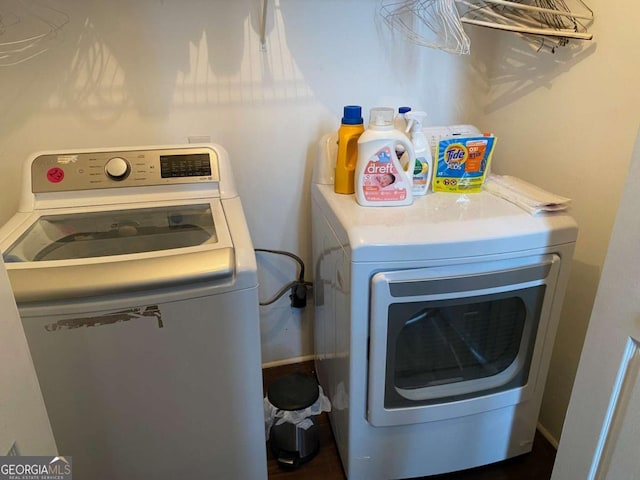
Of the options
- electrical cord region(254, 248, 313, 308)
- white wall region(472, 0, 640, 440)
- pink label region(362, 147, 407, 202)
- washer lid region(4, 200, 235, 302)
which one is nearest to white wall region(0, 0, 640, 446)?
white wall region(472, 0, 640, 440)

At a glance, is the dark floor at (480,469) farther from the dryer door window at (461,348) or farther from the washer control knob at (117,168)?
the washer control knob at (117,168)

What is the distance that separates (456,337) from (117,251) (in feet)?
3.17

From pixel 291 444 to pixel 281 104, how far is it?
1176 mm

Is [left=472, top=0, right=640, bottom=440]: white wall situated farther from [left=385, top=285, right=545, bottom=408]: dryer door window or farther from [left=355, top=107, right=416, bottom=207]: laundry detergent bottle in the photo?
[left=355, top=107, right=416, bottom=207]: laundry detergent bottle

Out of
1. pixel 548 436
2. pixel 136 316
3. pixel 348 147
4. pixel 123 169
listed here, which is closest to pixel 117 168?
pixel 123 169

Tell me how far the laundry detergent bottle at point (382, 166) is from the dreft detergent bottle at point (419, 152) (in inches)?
2.6

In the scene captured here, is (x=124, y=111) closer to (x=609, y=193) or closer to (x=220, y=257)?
(x=220, y=257)

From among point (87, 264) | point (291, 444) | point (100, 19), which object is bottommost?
point (291, 444)

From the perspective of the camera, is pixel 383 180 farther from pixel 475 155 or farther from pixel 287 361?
pixel 287 361

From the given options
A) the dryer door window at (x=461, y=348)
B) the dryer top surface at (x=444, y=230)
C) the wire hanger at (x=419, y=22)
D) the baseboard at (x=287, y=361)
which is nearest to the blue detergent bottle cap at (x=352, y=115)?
the dryer top surface at (x=444, y=230)

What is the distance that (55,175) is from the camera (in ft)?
4.54

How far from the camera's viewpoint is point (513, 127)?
1.70 metres

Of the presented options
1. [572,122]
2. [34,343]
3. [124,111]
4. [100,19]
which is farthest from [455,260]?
[100,19]

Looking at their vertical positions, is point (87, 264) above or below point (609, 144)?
below
